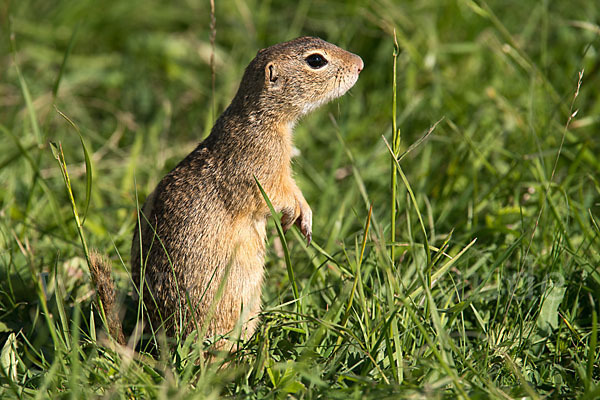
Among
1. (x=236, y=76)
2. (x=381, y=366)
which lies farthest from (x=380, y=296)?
(x=236, y=76)

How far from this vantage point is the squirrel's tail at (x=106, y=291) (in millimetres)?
2874

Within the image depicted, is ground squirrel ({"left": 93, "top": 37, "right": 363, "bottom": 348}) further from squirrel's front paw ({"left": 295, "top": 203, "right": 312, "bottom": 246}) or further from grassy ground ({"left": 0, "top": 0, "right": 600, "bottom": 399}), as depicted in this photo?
grassy ground ({"left": 0, "top": 0, "right": 600, "bottom": 399})

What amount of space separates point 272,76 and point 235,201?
2.52 ft

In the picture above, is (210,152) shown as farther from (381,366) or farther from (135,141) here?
(135,141)

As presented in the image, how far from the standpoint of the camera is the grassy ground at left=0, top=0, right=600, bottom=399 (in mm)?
2717

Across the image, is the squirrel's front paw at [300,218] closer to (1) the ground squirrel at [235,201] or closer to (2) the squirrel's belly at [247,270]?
(1) the ground squirrel at [235,201]

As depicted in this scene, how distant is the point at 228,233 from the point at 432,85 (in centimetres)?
303

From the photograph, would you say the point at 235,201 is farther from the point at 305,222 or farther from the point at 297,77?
the point at 297,77

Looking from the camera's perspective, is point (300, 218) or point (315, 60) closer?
point (300, 218)

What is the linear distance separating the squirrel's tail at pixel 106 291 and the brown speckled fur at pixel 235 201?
7.3 inches

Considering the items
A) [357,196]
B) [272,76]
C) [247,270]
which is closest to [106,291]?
[247,270]

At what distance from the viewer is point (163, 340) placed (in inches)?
104

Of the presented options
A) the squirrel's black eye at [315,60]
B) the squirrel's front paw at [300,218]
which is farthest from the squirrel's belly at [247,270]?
the squirrel's black eye at [315,60]

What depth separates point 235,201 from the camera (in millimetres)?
3197
